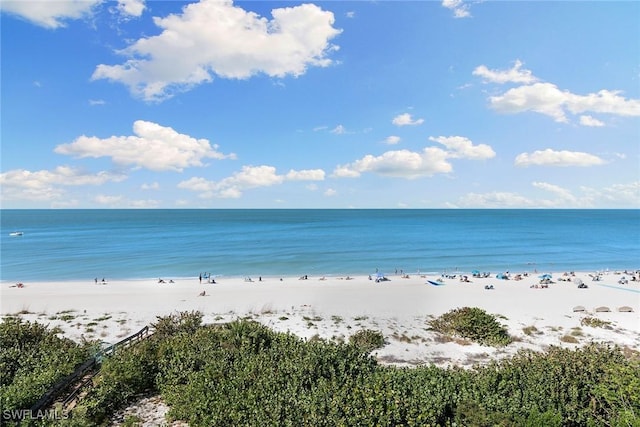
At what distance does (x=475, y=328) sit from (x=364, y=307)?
320 inches

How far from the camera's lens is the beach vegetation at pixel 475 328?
17128 millimetres

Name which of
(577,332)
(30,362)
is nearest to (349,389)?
(30,362)

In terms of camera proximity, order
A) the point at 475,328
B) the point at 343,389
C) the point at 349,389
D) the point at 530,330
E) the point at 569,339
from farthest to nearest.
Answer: the point at 530,330 < the point at 569,339 < the point at 475,328 < the point at 349,389 < the point at 343,389

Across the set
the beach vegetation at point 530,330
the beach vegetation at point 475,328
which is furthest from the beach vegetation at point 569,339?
the beach vegetation at point 475,328

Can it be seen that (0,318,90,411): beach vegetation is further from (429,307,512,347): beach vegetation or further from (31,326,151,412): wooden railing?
(429,307,512,347): beach vegetation

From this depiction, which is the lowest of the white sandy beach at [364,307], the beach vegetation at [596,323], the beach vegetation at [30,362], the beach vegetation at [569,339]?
the white sandy beach at [364,307]

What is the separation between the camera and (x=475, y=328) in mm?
17516

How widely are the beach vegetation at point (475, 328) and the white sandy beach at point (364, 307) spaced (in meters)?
0.49

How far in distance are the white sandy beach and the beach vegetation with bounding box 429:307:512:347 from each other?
0.49m

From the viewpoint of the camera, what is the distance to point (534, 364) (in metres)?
10.4

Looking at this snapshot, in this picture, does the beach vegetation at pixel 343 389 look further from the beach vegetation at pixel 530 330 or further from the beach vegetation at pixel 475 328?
the beach vegetation at pixel 530 330

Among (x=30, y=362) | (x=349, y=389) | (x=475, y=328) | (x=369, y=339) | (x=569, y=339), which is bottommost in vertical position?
(x=569, y=339)

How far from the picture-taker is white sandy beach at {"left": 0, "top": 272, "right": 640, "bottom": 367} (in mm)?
17688

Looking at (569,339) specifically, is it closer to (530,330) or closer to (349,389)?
(530,330)
